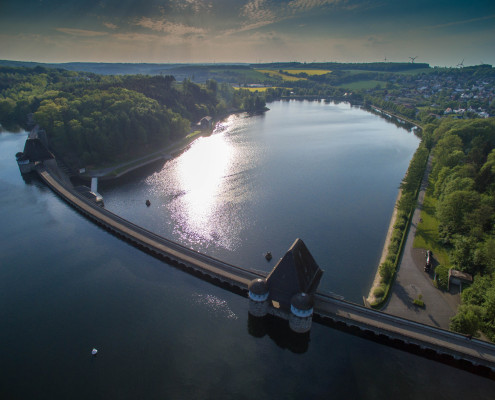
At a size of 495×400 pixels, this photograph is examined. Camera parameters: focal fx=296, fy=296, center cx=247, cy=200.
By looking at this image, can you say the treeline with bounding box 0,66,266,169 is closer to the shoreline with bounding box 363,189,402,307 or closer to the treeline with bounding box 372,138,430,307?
the shoreline with bounding box 363,189,402,307

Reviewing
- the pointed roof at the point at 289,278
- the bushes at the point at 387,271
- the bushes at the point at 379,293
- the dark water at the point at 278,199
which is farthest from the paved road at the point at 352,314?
the bushes at the point at 387,271

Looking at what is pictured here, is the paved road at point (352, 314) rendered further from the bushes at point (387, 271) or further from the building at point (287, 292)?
the bushes at point (387, 271)

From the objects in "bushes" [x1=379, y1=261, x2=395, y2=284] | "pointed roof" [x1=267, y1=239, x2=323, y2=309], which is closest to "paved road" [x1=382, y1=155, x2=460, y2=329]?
"bushes" [x1=379, y1=261, x2=395, y2=284]

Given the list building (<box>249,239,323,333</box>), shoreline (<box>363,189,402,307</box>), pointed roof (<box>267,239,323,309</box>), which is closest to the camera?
building (<box>249,239,323,333</box>)

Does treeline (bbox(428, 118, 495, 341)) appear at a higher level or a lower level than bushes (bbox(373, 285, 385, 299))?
higher

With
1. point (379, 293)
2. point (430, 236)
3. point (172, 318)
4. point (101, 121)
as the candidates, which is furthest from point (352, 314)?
point (101, 121)

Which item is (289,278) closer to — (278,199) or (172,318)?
(172,318)

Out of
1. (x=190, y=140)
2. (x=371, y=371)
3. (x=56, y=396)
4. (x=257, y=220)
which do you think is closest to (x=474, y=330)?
(x=371, y=371)
